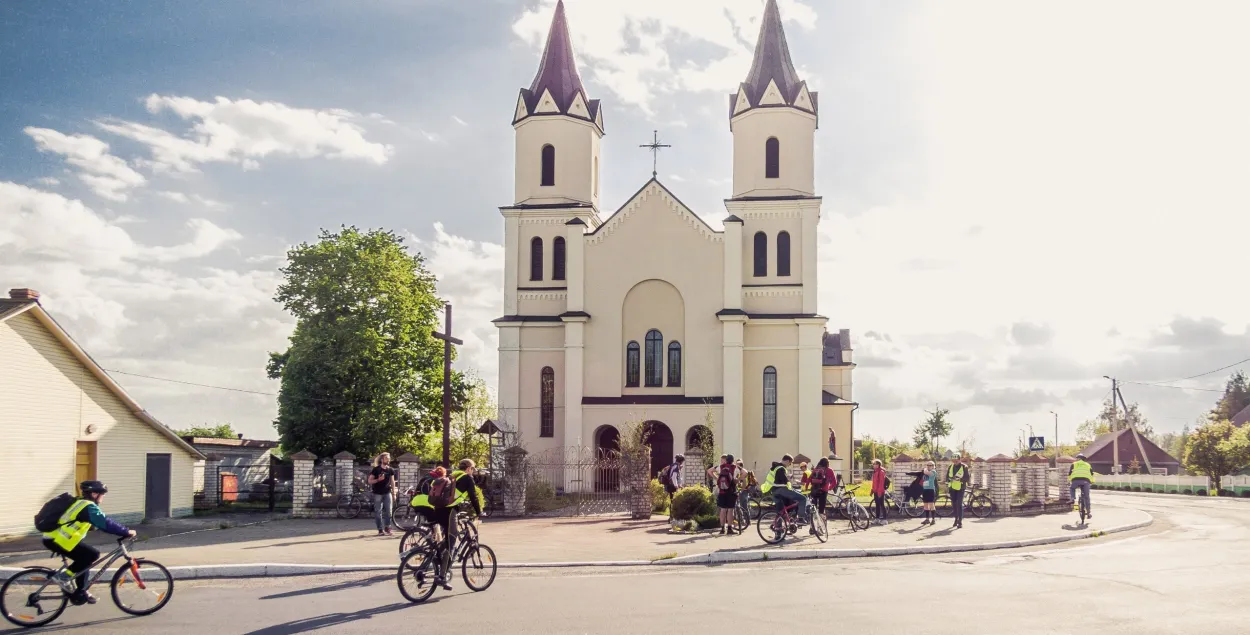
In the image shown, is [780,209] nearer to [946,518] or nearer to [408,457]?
[946,518]

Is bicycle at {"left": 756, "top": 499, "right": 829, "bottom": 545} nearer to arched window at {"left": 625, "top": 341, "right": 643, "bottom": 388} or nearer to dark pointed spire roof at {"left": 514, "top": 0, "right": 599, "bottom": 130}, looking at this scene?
arched window at {"left": 625, "top": 341, "right": 643, "bottom": 388}

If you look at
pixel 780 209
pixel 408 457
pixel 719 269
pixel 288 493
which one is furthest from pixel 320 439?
pixel 780 209

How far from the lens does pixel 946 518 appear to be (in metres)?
24.3

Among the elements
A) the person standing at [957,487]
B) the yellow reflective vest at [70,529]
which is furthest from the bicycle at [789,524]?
the yellow reflective vest at [70,529]

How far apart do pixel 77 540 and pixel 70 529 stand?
14cm

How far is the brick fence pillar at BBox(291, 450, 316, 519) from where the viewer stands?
25.0m

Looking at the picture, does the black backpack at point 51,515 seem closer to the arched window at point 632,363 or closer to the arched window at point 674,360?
the arched window at point 632,363

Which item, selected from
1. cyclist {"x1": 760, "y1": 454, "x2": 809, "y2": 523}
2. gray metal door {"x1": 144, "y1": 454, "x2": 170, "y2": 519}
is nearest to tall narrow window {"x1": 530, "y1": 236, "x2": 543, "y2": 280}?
gray metal door {"x1": 144, "y1": 454, "x2": 170, "y2": 519}

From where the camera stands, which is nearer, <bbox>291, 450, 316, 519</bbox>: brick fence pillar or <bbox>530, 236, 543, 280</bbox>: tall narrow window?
<bbox>291, 450, 316, 519</bbox>: brick fence pillar

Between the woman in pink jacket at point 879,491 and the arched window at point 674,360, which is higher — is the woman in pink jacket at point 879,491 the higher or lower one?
the lower one

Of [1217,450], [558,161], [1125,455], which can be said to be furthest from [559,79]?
[1125,455]

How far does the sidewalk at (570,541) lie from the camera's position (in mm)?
15906

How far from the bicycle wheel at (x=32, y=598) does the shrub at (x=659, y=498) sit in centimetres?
1628

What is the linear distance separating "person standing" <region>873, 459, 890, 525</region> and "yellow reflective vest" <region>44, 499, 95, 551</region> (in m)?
16.5
